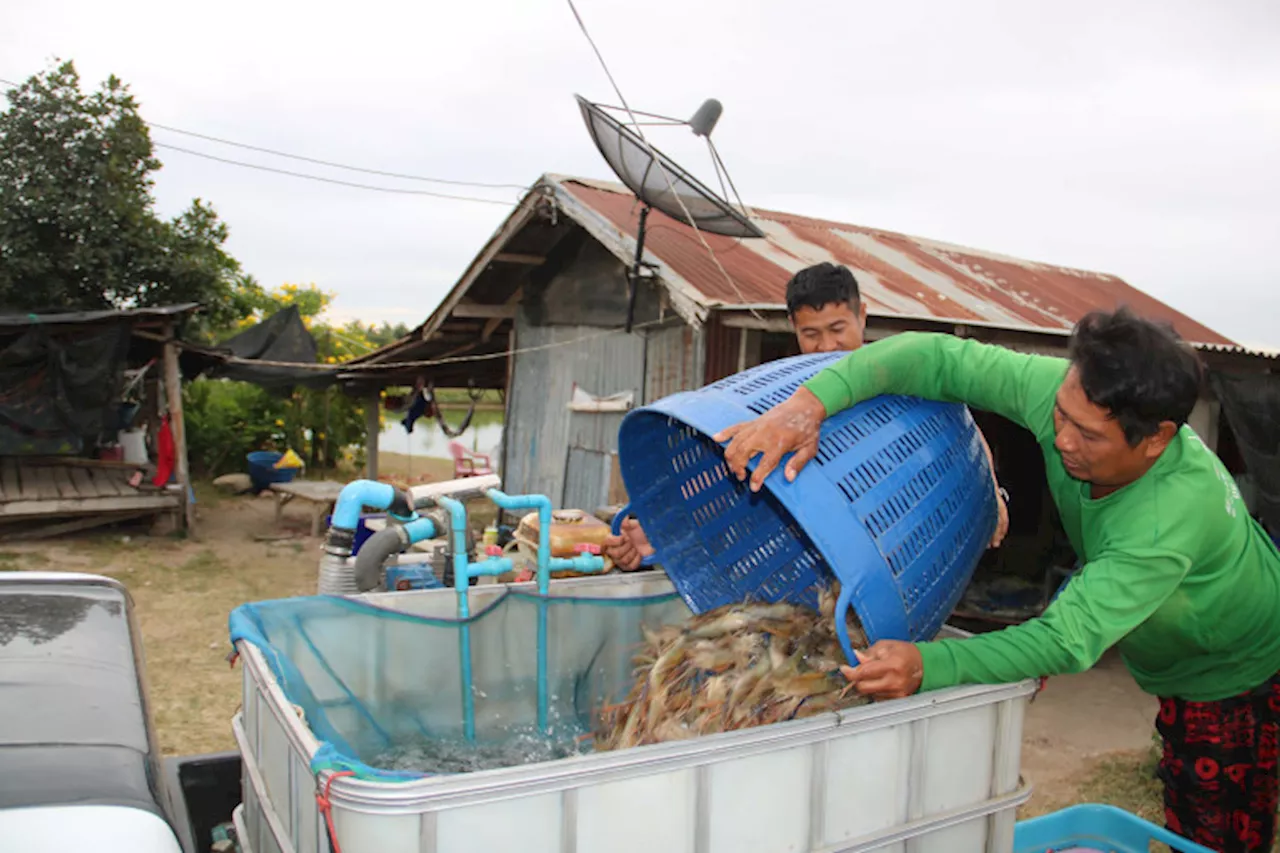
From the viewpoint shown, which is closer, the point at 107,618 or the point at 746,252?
the point at 107,618

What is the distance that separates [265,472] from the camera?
1520 cm

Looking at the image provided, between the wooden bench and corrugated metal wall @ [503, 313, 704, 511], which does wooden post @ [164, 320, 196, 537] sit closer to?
the wooden bench

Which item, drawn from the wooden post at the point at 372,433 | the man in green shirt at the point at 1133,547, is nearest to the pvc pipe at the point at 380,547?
the man in green shirt at the point at 1133,547

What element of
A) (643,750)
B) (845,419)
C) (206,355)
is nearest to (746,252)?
(845,419)

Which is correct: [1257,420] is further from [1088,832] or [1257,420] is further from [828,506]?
[828,506]

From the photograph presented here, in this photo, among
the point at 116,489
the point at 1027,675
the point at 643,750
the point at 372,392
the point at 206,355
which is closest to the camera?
the point at 643,750

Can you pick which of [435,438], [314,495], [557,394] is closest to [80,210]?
[314,495]

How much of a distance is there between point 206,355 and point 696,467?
11.4 m

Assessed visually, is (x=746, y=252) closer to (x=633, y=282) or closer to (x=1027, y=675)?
(x=633, y=282)

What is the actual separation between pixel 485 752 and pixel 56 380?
33.5ft

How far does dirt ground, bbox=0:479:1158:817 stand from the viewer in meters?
4.93

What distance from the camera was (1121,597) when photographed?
1.71 metres

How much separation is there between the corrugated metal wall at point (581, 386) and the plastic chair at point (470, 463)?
3001 millimetres

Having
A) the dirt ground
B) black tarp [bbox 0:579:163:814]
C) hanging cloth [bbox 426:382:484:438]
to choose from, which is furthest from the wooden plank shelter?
black tarp [bbox 0:579:163:814]
